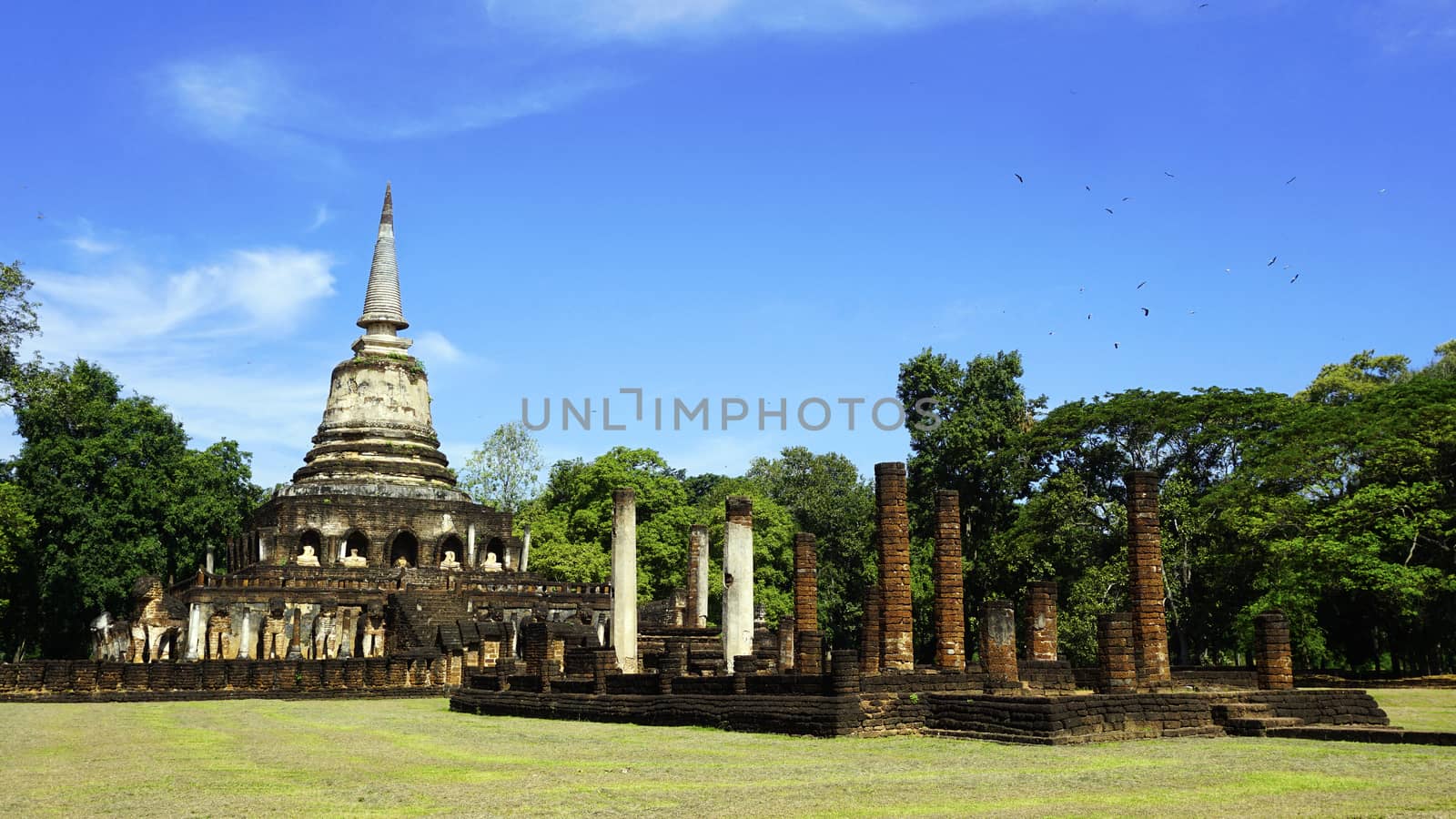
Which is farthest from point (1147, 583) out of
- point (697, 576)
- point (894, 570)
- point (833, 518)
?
point (833, 518)

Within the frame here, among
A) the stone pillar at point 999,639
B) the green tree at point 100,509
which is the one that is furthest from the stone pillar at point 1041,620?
the green tree at point 100,509

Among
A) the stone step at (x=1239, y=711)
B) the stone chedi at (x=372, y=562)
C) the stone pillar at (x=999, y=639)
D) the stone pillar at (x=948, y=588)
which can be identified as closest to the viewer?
the stone step at (x=1239, y=711)

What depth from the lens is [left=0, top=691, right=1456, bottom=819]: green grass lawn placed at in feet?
31.4

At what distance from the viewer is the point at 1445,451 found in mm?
33719

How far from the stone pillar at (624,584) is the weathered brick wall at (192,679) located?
6.22m

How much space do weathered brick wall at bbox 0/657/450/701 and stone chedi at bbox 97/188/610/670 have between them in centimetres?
Result: 135

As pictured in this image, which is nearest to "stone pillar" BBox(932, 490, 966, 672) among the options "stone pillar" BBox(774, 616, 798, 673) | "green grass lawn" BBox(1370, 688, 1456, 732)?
"stone pillar" BBox(774, 616, 798, 673)

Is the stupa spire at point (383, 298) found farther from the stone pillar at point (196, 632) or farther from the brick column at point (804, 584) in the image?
the brick column at point (804, 584)

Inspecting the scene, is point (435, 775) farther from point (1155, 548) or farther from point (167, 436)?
point (167, 436)

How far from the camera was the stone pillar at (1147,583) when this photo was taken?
67.0ft

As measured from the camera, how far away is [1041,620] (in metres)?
23.3

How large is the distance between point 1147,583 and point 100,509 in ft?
120

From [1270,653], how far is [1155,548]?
221 centimetres

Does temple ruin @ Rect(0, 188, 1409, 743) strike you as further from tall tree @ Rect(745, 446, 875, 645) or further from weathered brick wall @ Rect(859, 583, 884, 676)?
tall tree @ Rect(745, 446, 875, 645)
